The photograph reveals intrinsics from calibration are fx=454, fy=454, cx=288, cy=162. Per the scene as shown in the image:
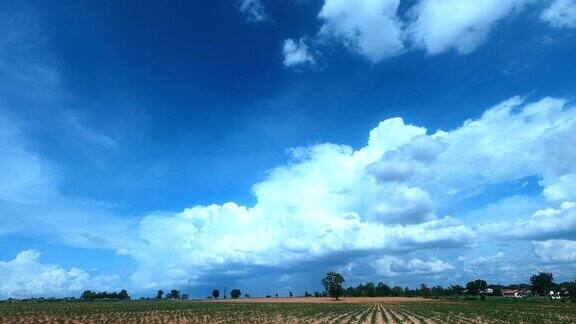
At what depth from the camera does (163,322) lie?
64.1 m

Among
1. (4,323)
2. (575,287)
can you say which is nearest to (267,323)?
(4,323)

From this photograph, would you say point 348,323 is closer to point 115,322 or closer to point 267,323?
point 267,323

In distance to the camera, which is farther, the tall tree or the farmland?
the tall tree

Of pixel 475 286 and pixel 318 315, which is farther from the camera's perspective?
pixel 475 286

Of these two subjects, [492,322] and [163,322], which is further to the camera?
[163,322]

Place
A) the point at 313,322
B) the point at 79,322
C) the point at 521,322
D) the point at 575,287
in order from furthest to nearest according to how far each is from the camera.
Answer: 1. the point at 575,287
2. the point at 79,322
3. the point at 313,322
4. the point at 521,322

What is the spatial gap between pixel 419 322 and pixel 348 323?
8.80m

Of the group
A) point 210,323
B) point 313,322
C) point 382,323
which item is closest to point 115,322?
point 210,323

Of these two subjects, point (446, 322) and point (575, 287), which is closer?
point (446, 322)

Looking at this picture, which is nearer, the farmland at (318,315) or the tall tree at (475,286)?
the farmland at (318,315)

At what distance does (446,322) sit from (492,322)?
211 inches

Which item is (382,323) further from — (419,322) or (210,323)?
(210,323)

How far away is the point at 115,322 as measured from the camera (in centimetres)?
6300

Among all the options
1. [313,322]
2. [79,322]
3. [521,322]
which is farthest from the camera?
[79,322]
